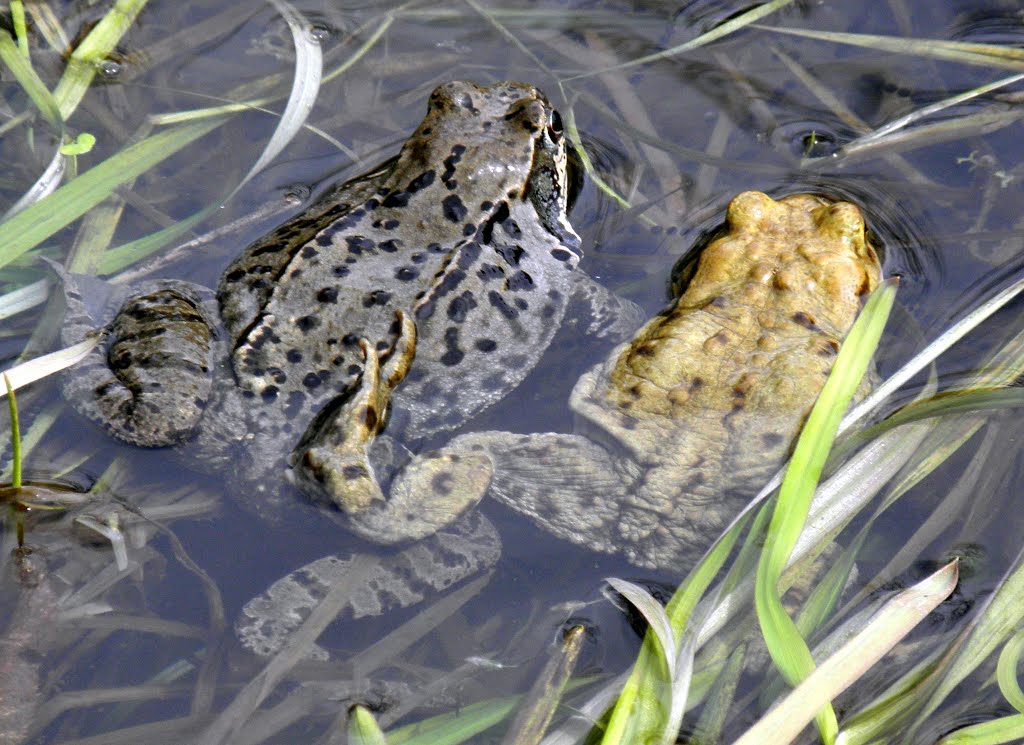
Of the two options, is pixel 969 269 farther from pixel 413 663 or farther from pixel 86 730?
pixel 86 730

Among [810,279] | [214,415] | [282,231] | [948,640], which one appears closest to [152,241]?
[282,231]

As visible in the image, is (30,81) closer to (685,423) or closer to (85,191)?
(85,191)

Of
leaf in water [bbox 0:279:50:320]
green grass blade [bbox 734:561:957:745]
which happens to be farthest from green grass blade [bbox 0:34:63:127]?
green grass blade [bbox 734:561:957:745]

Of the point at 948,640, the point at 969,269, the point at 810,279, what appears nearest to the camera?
the point at 948,640

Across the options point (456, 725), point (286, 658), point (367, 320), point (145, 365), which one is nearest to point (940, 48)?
point (367, 320)

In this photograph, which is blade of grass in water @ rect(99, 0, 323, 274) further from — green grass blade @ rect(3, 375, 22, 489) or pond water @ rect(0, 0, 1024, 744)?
green grass blade @ rect(3, 375, 22, 489)

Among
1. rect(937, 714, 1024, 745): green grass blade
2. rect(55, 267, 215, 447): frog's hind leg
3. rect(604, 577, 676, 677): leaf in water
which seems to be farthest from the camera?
rect(55, 267, 215, 447): frog's hind leg

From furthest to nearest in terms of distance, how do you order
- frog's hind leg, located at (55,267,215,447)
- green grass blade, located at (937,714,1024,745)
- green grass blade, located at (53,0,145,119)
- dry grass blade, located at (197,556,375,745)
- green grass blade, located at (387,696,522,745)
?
green grass blade, located at (53,0,145,119) → frog's hind leg, located at (55,267,215,447) → dry grass blade, located at (197,556,375,745) → green grass blade, located at (387,696,522,745) → green grass blade, located at (937,714,1024,745)

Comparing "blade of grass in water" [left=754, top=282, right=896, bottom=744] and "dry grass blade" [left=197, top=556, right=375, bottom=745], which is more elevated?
"blade of grass in water" [left=754, top=282, right=896, bottom=744]
